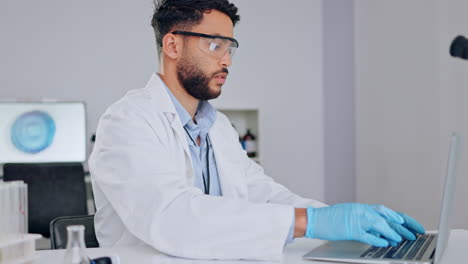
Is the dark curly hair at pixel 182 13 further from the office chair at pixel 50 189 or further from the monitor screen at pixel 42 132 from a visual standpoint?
the monitor screen at pixel 42 132

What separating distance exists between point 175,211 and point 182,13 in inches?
28.8

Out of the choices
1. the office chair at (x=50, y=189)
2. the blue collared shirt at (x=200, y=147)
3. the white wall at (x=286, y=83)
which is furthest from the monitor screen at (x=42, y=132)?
the blue collared shirt at (x=200, y=147)

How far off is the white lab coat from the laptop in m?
0.12

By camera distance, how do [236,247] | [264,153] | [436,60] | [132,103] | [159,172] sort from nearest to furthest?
[236,247] < [159,172] < [132,103] < [436,60] < [264,153]

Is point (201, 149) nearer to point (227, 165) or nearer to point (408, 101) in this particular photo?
point (227, 165)

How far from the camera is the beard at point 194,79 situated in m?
1.52

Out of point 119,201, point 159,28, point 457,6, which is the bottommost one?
point 119,201

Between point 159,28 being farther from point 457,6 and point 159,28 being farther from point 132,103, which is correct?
point 457,6

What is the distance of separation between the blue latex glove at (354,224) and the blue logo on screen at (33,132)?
275 centimetres

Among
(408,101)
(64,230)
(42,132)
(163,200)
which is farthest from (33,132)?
(163,200)

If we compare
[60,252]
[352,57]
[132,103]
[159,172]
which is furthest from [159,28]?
[352,57]

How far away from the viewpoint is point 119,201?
1.17 metres

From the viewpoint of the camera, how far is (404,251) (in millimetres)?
1017

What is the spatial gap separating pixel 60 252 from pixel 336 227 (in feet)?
2.04
